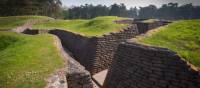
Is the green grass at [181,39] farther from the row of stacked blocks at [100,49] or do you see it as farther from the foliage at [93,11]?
the foliage at [93,11]

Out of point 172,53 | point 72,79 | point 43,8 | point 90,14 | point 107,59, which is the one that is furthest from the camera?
point 90,14

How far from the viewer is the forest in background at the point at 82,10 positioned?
128ft

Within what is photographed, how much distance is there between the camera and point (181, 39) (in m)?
7.73

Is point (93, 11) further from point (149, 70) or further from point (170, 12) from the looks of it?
point (149, 70)

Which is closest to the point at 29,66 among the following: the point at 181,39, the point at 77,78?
the point at 77,78

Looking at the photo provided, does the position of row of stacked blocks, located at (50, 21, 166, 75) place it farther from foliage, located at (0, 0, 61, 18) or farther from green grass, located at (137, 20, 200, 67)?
foliage, located at (0, 0, 61, 18)

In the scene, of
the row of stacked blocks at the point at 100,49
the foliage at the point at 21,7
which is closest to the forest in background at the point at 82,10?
the foliage at the point at 21,7

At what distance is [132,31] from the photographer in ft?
40.7

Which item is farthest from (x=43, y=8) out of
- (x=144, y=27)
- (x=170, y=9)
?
(x=144, y=27)

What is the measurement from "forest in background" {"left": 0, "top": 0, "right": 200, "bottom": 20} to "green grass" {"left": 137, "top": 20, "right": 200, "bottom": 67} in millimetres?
28819

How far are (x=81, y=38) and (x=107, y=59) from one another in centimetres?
228

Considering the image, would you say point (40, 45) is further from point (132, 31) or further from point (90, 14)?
point (90, 14)

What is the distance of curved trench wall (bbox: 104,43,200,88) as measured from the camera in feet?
18.2

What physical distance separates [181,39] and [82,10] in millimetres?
51012
